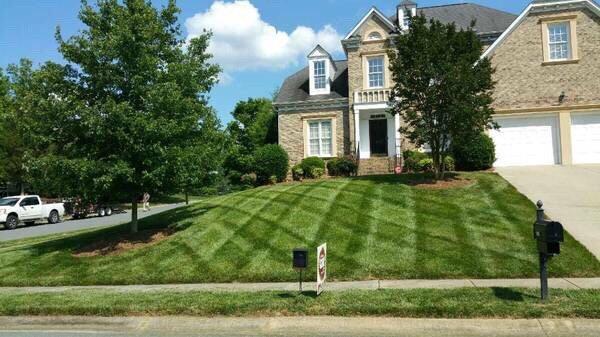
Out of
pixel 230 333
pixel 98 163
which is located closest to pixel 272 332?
pixel 230 333

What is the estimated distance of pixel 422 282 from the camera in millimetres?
9391

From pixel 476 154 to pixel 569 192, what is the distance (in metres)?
5.09

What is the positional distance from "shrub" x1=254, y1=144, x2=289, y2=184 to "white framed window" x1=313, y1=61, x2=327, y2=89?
5.14 m

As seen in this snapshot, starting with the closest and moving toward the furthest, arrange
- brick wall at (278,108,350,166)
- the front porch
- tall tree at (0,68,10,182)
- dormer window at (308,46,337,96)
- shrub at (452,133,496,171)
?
shrub at (452,133,496,171) → the front porch → brick wall at (278,108,350,166) → dormer window at (308,46,337,96) → tall tree at (0,68,10,182)

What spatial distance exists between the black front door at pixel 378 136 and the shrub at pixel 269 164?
5247 mm

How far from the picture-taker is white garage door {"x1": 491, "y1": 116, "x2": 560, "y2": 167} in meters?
22.8

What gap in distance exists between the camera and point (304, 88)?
99.8 ft

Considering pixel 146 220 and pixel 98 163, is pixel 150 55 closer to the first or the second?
pixel 98 163

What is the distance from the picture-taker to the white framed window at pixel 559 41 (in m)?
23.5

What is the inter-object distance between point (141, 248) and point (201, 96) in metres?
4.80

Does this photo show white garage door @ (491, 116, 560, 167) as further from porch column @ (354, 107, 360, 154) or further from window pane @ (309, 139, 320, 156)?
window pane @ (309, 139, 320, 156)

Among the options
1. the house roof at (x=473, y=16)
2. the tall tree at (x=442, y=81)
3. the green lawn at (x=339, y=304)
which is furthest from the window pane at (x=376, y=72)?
the green lawn at (x=339, y=304)

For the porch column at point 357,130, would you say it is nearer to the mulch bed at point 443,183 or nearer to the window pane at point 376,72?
the window pane at point 376,72

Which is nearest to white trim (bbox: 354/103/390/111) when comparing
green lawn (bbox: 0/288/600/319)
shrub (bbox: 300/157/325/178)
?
shrub (bbox: 300/157/325/178)
